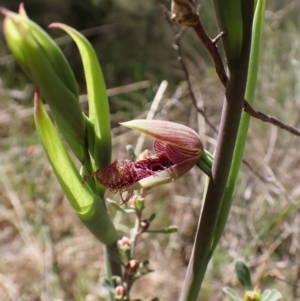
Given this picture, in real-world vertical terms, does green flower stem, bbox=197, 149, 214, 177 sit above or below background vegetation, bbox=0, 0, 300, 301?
above

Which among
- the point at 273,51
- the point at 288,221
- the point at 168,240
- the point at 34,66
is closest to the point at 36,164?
the point at 168,240

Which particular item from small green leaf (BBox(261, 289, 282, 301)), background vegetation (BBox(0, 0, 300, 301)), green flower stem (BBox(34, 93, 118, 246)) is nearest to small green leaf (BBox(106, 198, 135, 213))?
green flower stem (BBox(34, 93, 118, 246))

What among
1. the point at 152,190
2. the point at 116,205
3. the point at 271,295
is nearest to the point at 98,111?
the point at 116,205

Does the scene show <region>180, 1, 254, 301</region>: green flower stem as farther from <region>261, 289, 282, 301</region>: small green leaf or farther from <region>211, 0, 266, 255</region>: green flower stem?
<region>261, 289, 282, 301</region>: small green leaf

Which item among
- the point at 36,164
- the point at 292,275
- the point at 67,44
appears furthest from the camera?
the point at 67,44

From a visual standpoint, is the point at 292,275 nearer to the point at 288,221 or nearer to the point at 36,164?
the point at 288,221

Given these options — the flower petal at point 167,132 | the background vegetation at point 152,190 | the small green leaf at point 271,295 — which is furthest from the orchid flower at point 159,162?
the background vegetation at point 152,190

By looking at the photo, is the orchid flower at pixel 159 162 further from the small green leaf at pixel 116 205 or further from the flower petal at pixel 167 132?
the small green leaf at pixel 116 205
